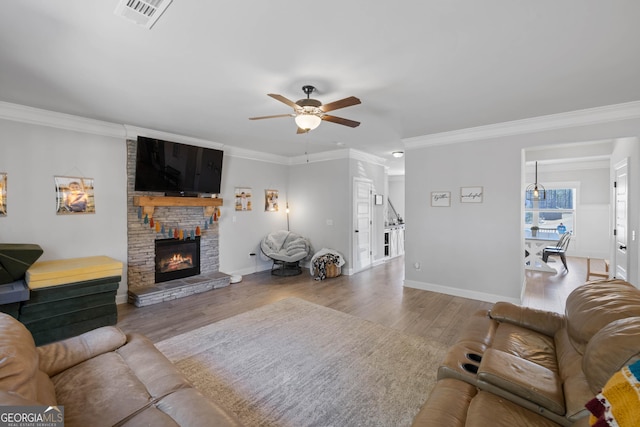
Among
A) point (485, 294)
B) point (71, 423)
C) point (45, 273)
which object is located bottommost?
point (485, 294)

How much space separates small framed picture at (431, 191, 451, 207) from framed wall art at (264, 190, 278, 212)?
11.5 feet

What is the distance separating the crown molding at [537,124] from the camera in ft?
11.0

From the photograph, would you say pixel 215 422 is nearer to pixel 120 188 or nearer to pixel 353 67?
pixel 353 67

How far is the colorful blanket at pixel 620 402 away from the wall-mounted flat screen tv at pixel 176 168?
5079 millimetres

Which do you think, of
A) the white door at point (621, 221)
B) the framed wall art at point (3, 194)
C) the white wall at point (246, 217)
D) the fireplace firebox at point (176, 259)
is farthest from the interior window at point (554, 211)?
the framed wall art at point (3, 194)

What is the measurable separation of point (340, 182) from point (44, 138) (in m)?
4.70

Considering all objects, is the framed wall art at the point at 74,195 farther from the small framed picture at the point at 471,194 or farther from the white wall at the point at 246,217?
the small framed picture at the point at 471,194

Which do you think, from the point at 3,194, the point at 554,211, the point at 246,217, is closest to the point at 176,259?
the point at 246,217

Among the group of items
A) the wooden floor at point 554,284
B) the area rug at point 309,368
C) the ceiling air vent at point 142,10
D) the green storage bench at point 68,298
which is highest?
the ceiling air vent at point 142,10

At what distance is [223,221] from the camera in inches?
222

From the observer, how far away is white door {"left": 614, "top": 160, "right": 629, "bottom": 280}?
12.2 feet

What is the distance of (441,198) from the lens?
4770mm

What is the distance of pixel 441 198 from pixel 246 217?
3.88 meters

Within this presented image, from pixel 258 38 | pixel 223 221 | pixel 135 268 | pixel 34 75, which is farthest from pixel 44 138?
pixel 258 38
